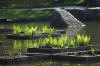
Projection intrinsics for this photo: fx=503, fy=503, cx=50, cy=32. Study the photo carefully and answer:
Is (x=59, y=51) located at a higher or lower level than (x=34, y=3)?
lower

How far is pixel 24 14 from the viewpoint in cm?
6162

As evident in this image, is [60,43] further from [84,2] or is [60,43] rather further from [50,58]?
[84,2]

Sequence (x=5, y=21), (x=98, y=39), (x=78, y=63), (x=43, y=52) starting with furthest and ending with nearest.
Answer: (x=5, y=21) < (x=98, y=39) < (x=43, y=52) < (x=78, y=63)

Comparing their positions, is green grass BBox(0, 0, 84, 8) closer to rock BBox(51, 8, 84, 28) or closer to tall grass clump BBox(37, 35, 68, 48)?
rock BBox(51, 8, 84, 28)

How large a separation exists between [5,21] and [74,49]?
89.6ft

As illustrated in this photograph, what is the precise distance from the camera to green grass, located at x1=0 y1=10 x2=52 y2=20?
6017 cm

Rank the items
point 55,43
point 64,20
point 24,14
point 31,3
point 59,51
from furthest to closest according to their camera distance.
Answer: point 31,3
point 24,14
point 64,20
point 55,43
point 59,51

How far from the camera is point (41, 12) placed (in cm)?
6225

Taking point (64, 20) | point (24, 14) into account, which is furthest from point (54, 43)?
point (24, 14)

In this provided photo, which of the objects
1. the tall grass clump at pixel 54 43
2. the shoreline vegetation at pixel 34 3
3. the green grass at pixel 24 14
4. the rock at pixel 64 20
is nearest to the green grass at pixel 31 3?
the shoreline vegetation at pixel 34 3

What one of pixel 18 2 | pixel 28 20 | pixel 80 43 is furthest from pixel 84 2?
pixel 80 43

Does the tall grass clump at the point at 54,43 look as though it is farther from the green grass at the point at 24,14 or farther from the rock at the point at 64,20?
the green grass at the point at 24,14

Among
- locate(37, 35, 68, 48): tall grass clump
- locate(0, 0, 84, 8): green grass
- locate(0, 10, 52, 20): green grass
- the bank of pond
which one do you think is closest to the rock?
locate(0, 10, 52, 20): green grass

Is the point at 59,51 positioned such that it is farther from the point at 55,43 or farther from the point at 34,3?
the point at 34,3
